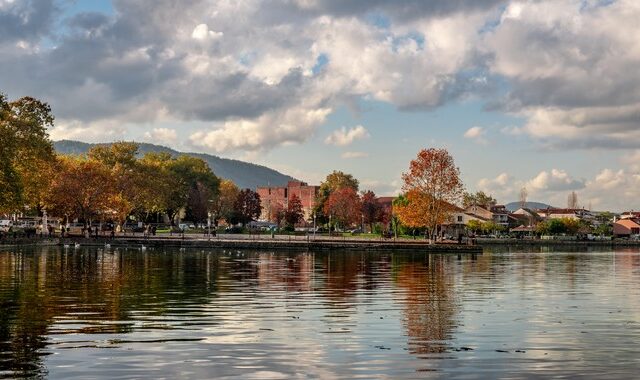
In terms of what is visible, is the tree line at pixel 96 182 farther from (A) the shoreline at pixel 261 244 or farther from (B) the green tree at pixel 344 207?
(B) the green tree at pixel 344 207

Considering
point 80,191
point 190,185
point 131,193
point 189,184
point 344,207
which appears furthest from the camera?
point 344,207

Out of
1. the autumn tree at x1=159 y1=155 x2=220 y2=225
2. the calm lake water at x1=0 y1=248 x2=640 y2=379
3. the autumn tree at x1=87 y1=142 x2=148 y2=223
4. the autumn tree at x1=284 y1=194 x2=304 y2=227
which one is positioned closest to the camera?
the calm lake water at x1=0 y1=248 x2=640 y2=379

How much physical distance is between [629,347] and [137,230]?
13241 cm

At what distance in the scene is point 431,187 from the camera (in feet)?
368

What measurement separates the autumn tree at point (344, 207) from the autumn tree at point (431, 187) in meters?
59.3

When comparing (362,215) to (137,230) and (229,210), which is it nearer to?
(229,210)

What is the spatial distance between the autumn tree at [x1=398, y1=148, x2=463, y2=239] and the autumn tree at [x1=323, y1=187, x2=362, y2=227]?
59.3 m

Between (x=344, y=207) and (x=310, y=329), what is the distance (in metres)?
148

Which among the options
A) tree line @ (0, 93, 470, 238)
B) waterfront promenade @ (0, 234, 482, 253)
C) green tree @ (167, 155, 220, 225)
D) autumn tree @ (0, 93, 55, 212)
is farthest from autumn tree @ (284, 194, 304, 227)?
autumn tree @ (0, 93, 55, 212)

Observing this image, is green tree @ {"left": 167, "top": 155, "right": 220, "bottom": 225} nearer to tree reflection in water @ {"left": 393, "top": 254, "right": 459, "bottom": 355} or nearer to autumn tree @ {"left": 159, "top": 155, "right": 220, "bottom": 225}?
autumn tree @ {"left": 159, "top": 155, "right": 220, "bottom": 225}

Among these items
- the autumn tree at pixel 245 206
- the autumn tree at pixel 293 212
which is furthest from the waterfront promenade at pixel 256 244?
the autumn tree at pixel 245 206

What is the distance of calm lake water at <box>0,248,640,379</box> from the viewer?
1788 cm

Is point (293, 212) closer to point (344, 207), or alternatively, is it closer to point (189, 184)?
point (344, 207)

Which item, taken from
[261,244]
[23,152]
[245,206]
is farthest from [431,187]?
[245,206]
